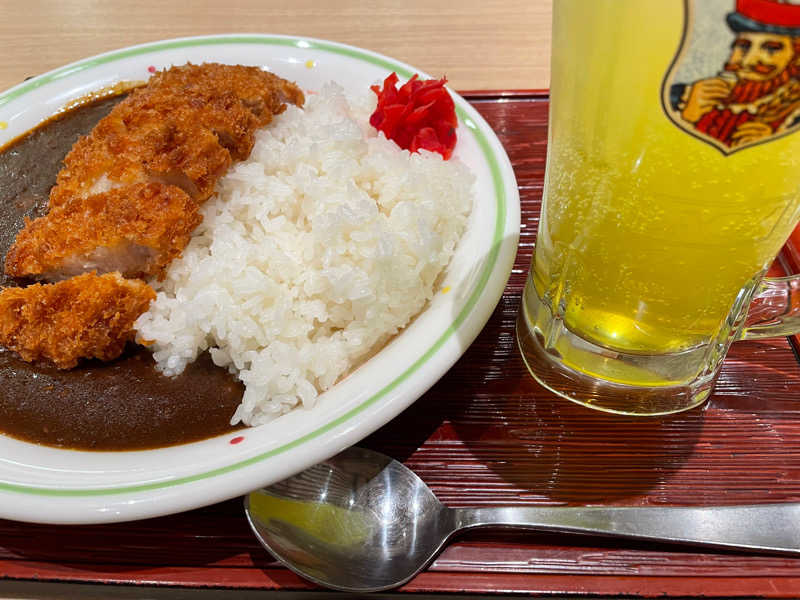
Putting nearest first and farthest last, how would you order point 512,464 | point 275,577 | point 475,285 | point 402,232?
point 275,577, point 512,464, point 475,285, point 402,232

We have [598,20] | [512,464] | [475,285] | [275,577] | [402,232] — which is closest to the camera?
[598,20]

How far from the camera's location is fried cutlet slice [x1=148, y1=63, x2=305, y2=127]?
1.92 metres

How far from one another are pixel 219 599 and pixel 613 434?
0.85 m

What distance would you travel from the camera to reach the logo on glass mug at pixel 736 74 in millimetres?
728

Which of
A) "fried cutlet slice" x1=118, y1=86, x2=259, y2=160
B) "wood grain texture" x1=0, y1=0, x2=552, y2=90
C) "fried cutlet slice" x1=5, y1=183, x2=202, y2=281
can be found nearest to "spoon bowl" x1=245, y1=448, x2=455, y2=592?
"fried cutlet slice" x1=5, y1=183, x2=202, y2=281

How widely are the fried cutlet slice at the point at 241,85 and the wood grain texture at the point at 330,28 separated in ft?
2.78

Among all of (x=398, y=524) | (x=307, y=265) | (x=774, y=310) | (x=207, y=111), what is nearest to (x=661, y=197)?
(x=774, y=310)

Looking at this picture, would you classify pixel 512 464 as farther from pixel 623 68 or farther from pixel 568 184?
pixel 623 68

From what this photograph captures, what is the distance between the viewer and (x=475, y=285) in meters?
1.41

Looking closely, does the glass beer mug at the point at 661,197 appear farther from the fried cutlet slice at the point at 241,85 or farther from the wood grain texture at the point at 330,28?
the wood grain texture at the point at 330,28

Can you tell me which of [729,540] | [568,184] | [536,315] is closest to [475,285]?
[536,315]

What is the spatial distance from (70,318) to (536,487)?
1.09 metres

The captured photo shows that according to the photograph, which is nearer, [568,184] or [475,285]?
[568,184]

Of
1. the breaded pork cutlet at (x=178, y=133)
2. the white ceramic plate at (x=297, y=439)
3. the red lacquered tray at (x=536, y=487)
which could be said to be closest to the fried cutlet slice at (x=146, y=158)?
the breaded pork cutlet at (x=178, y=133)
